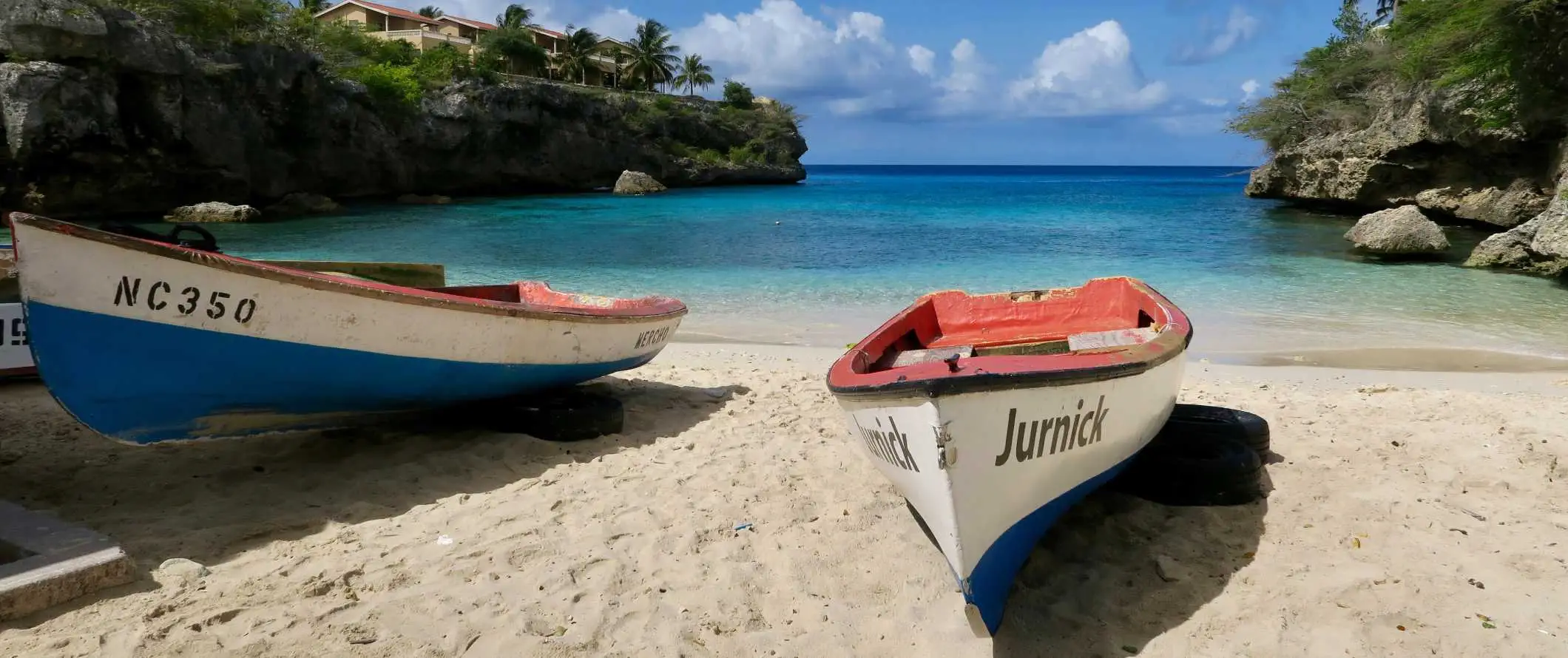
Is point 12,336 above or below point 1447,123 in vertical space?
below

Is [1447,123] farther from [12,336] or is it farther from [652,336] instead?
[12,336]

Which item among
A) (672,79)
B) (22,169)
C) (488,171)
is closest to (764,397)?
(22,169)

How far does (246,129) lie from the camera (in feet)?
103

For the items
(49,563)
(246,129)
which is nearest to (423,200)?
(246,129)

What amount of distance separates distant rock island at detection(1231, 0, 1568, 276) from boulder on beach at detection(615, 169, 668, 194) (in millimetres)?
30778

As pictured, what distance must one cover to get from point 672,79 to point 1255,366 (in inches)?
2459

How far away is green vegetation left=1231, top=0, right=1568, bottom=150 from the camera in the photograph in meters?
17.7

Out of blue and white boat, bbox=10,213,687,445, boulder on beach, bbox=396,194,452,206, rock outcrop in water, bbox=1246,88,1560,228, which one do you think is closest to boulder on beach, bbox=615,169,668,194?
boulder on beach, bbox=396,194,452,206

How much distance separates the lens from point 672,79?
66.3 m

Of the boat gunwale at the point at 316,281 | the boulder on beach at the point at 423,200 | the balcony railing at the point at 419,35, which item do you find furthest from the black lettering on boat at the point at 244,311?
the balcony railing at the point at 419,35

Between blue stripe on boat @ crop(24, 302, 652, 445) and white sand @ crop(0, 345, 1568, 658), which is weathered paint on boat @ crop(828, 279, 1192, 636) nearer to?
white sand @ crop(0, 345, 1568, 658)

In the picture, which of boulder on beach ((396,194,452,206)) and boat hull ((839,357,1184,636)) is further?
→ boulder on beach ((396,194,452,206))

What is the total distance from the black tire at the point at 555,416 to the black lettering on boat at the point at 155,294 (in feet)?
6.62

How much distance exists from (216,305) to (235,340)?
0.69 feet
